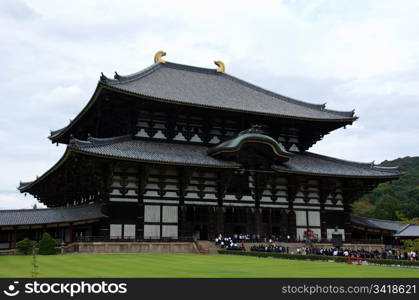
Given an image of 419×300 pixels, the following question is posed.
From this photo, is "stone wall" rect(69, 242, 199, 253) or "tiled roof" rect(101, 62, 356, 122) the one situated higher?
"tiled roof" rect(101, 62, 356, 122)

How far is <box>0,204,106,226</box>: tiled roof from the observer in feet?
133

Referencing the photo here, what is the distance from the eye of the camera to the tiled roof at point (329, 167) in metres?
48.9

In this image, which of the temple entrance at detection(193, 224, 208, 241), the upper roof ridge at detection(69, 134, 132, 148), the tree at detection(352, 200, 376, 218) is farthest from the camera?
the tree at detection(352, 200, 376, 218)

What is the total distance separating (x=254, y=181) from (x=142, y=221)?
12.0 metres

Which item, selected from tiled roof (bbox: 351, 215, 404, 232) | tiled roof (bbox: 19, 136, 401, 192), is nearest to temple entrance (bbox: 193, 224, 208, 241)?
tiled roof (bbox: 19, 136, 401, 192)

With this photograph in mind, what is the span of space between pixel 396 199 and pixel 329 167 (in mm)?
50034

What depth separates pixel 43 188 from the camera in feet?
207

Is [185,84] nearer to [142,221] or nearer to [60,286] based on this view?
[142,221]

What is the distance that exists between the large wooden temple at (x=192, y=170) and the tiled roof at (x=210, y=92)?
20 cm

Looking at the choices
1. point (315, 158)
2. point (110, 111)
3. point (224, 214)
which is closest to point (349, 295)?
point (224, 214)

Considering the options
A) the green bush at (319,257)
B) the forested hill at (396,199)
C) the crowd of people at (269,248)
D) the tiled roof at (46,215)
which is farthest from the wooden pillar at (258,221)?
the forested hill at (396,199)

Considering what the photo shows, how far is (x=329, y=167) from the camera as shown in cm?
5234

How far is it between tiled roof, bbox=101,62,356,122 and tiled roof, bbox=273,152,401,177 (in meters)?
4.67

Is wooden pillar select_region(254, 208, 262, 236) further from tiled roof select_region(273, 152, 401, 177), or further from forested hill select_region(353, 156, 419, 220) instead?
forested hill select_region(353, 156, 419, 220)
